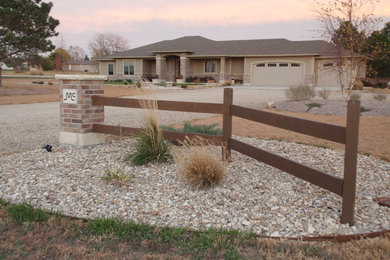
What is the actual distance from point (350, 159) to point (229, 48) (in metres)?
34.9

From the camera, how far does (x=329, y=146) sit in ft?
24.4

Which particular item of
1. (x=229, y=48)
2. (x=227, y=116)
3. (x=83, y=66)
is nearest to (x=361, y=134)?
(x=227, y=116)

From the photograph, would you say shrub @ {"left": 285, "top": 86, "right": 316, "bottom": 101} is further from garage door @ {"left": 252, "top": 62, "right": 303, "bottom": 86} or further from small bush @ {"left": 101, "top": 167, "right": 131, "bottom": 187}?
garage door @ {"left": 252, "top": 62, "right": 303, "bottom": 86}

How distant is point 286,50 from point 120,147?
2953 centimetres

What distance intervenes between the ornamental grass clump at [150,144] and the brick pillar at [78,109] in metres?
1.45

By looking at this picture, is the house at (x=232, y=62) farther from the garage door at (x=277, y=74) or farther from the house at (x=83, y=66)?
the house at (x=83, y=66)

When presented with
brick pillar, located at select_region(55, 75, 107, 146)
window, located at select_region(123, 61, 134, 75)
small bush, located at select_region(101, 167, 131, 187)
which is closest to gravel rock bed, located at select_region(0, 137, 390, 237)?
small bush, located at select_region(101, 167, 131, 187)

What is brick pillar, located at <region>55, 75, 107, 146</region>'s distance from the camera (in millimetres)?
6699

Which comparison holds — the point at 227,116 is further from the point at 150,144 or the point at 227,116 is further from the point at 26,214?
the point at 26,214

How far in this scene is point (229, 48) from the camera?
3741 centimetres

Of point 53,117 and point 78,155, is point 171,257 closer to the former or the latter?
point 78,155

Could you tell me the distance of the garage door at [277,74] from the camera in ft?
111

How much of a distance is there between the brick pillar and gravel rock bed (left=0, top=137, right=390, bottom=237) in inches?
26.8

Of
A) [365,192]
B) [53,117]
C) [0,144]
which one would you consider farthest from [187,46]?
[365,192]
